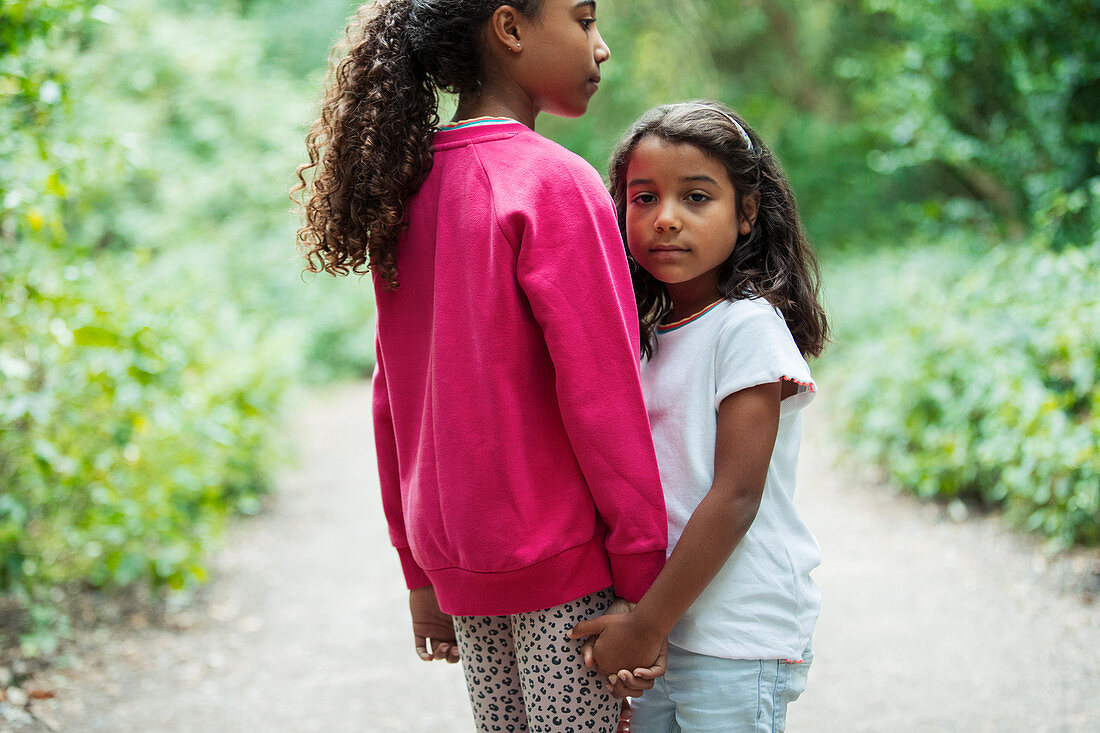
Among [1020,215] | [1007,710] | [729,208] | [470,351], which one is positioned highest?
[1020,215]

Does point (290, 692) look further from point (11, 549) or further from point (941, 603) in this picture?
point (941, 603)

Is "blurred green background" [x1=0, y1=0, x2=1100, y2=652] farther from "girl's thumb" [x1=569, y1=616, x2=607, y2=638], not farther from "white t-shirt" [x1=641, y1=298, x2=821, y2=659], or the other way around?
"girl's thumb" [x1=569, y1=616, x2=607, y2=638]

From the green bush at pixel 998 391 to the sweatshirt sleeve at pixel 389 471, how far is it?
275cm

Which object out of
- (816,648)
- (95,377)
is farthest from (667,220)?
(816,648)

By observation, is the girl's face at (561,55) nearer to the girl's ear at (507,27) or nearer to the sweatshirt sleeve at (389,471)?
the girl's ear at (507,27)

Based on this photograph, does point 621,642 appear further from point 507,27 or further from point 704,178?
point 507,27

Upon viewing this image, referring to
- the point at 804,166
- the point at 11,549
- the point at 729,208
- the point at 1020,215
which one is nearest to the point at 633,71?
the point at 804,166

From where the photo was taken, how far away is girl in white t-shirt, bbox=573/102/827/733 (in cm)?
131

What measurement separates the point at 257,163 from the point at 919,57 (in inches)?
253

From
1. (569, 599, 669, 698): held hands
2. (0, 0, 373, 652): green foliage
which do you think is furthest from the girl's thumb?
(0, 0, 373, 652): green foliage

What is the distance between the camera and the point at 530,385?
1303 mm

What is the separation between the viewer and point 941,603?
12.0 feet

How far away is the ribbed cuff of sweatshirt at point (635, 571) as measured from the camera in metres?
1.30

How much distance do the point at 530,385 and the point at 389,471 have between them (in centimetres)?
37
